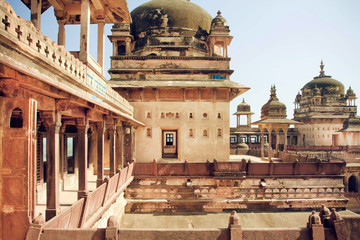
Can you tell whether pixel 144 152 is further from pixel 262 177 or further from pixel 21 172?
pixel 21 172

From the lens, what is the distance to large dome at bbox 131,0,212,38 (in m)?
17.4

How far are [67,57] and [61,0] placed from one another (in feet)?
14.7

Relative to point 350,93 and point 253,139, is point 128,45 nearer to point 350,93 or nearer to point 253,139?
point 253,139

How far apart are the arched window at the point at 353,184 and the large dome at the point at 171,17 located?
17327mm

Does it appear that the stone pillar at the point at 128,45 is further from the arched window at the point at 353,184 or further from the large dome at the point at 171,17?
the arched window at the point at 353,184

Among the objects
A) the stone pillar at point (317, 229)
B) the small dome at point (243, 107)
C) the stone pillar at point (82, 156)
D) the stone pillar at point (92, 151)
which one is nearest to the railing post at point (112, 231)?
the stone pillar at point (82, 156)

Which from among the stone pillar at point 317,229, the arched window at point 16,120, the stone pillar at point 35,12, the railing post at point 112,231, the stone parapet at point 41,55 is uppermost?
the stone pillar at point 35,12

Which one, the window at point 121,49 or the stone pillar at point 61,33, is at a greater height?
the window at point 121,49

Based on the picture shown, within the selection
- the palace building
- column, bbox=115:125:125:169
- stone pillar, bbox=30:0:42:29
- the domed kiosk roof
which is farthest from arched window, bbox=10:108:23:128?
the domed kiosk roof

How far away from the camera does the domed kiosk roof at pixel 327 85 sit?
35.3 meters

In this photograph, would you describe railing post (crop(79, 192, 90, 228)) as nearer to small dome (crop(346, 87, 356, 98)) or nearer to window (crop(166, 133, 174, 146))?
window (crop(166, 133, 174, 146))

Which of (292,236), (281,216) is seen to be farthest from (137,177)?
(292,236)

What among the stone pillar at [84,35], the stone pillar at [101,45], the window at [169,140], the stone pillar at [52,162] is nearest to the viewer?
the stone pillar at [52,162]

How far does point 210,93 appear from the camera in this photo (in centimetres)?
1462
